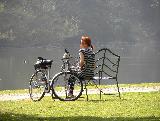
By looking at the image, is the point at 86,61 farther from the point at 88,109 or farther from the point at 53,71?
the point at 53,71

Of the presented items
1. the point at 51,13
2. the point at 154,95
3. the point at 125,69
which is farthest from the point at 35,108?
the point at 51,13

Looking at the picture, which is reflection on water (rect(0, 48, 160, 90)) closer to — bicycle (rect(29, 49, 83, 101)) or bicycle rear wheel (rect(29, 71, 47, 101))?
bicycle rear wheel (rect(29, 71, 47, 101))

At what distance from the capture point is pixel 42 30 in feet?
Result: 622

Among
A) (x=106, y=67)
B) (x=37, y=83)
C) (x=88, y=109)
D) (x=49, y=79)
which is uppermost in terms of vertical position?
(x=106, y=67)

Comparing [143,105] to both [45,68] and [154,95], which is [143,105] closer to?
[154,95]

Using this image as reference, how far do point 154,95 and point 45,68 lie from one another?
12.5 feet

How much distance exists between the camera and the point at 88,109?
12219 mm

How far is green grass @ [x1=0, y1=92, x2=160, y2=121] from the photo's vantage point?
10638 millimetres

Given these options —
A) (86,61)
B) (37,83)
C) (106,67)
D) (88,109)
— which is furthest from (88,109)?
(106,67)

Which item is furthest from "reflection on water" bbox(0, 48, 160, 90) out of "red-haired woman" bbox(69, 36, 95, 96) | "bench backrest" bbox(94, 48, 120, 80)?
"red-haired woman" bbox(69, 36, 95, 96)

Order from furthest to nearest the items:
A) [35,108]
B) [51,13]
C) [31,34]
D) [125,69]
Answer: [51,13] < [31,34] < [125,69] < [35,108]

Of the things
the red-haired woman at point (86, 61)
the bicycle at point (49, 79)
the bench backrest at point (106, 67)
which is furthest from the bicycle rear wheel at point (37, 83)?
the bench backrest at point (106, 67)

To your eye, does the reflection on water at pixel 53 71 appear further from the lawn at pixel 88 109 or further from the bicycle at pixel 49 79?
the lawn at pixel 88 109

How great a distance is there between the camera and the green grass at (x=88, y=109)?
1064cm
